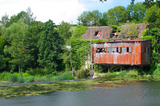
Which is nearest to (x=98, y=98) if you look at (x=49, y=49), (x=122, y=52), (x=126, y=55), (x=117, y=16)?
(x=126, y=55)

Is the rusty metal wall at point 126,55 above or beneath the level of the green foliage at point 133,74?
above

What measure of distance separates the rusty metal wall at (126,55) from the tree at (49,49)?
6839mm

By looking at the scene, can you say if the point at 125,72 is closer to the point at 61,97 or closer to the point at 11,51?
the point at 61,97

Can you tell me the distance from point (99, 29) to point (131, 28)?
4.88 meters

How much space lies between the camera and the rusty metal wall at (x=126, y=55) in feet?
80.5

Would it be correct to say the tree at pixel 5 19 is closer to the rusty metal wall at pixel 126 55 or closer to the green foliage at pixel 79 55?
the green foliage at pixel 79 55

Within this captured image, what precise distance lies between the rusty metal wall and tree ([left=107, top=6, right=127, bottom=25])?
29869 mm

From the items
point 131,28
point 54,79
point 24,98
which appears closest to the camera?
point 24,98

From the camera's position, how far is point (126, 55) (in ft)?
82.4

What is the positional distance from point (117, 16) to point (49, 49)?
29.9m

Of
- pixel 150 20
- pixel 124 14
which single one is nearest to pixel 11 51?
pixel 150 20

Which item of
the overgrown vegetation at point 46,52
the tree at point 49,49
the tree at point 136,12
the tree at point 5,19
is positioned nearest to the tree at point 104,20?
the tree at point 136,12

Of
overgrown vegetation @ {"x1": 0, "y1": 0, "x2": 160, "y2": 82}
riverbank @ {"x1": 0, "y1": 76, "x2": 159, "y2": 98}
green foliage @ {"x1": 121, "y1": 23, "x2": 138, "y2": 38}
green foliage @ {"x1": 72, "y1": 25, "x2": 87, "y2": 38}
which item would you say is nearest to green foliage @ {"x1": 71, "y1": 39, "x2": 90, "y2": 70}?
overgrown vegetation @ {"x1": 0, "y1": 0, "x2": 160, "y2": 82}

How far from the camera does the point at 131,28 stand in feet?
112
